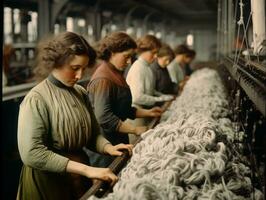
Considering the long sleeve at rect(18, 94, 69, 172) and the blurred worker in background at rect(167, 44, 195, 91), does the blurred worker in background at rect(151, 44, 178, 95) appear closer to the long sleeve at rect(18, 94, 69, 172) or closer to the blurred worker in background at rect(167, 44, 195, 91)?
the blurred worker in background at rect(167, 44, 195, 91)

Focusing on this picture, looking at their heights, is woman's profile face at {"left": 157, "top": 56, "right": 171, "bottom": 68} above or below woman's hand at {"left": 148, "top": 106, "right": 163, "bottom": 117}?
above

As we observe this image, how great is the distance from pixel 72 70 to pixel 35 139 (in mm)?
354

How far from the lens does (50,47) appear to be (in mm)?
2129

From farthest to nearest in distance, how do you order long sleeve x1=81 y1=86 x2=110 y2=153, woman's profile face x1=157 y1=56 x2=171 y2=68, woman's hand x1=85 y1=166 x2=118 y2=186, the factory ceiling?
woman's profile face x1=157 y1=56 x2=171 y2=68
the factory ceiling
long sleeve x1=81 y1=86 x2=110 y2=153
woman's hand x1=85 y1=166 x2=118 y2=186

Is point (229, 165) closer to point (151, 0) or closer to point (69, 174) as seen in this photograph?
point (69, 174)

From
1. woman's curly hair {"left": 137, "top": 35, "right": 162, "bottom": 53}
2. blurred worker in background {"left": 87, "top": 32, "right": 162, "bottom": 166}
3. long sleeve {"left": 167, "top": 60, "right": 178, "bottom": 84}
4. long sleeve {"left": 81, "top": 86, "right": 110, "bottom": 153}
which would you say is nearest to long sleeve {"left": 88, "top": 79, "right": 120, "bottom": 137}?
blurred worker in background {"left": 87, "top": 32, "right": 162, "bottom": 166}

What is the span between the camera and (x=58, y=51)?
2119 millimetres

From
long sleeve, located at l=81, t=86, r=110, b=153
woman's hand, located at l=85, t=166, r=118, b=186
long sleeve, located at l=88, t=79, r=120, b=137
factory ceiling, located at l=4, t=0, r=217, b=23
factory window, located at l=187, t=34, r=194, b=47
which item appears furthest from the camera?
factory window, located at l=187, t=34, r=194, b=47

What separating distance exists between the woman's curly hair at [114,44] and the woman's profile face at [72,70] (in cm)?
62

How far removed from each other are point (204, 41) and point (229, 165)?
10415mm

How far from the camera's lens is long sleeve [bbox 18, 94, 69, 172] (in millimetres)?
1990

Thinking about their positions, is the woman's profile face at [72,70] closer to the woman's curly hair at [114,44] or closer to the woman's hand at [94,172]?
the woman's hand at [94,172]

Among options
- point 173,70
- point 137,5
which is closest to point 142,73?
point 173,70

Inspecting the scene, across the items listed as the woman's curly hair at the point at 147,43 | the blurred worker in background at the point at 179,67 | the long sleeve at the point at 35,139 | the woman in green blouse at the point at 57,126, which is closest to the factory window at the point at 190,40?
the blurred worker in background at the point at 179,67
